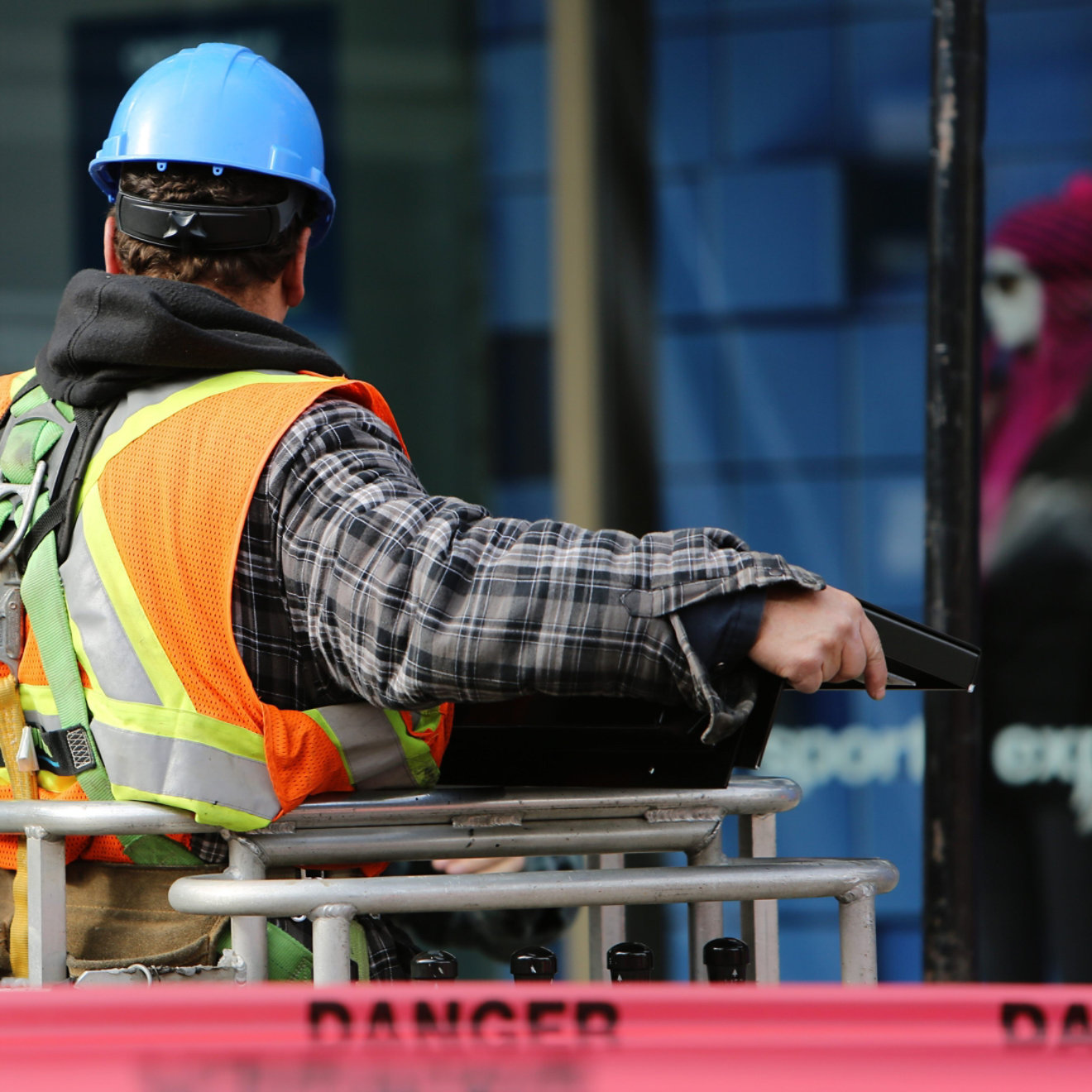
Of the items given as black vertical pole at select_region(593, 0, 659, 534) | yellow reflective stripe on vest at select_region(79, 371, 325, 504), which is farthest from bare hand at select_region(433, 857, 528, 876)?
black vertical pole at select_region(593, 0, 659, 534)

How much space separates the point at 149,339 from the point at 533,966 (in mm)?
980

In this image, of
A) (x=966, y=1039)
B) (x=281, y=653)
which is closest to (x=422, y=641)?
(x=281, y=653)

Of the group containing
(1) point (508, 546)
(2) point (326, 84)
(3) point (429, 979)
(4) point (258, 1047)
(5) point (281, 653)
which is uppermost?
(2) point (326, 84)

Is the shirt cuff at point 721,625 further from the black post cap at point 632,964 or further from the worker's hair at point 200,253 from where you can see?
the worker's hair at point 200,253

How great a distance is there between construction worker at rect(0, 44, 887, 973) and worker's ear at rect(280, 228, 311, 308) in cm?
4

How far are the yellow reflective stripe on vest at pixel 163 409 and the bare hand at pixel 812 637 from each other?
0.69 meters

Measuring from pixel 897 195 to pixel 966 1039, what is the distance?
4484 mm

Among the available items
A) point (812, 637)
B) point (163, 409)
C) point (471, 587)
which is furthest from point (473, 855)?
point (163, 409)

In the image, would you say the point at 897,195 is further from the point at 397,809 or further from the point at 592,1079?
the point at 592,1079

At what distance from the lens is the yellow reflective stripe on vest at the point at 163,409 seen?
1.85 meters

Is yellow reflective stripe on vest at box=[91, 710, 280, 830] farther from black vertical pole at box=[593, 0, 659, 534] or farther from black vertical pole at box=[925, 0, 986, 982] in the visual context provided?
black vertical pole at box=[593, 0, 659, 534]

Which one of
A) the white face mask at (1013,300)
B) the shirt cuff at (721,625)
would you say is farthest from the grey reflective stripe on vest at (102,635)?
the white face mask at (1013,300)

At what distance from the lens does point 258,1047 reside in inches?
50.6

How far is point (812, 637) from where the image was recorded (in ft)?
5.42
